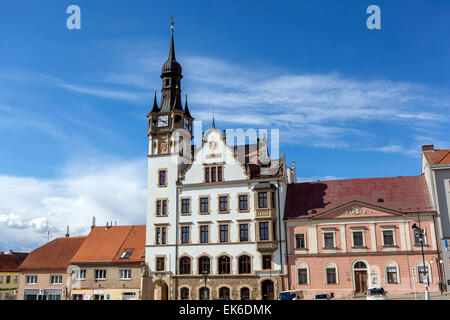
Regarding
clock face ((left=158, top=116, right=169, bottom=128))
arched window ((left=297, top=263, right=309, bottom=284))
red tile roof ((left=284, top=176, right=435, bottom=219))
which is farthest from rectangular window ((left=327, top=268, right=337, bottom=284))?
clock face ((left=158, top=116, right=169, bottom=128))

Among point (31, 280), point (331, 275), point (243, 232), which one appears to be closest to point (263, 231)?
point (243, 232)

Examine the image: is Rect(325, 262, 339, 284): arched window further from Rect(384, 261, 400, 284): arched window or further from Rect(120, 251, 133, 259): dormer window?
Rect(120, 251, 133, 259): dormer window

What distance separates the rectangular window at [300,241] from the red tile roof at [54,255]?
102 feet

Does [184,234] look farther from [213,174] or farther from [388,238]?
[388,238]

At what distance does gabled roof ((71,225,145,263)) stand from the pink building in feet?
66.2

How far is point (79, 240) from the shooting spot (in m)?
65.5

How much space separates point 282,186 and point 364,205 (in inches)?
359

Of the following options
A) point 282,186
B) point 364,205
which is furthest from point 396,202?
point 282,186

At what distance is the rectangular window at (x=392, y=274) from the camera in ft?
149

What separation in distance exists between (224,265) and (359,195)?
56.7ft

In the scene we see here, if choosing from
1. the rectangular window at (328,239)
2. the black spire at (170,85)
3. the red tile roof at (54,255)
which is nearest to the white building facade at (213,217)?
the black spire at (170,85)

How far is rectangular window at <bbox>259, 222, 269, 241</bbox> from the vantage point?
49.5m
